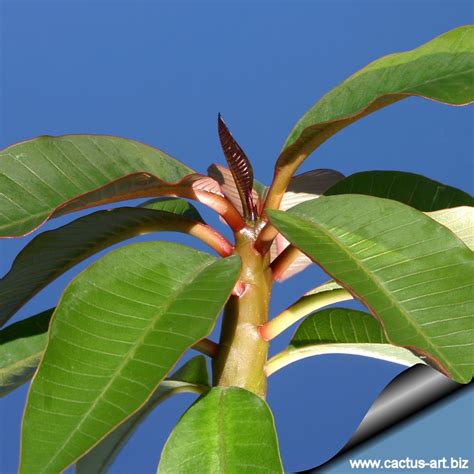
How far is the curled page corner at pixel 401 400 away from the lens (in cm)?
116

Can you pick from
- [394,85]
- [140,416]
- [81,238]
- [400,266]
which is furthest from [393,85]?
[140,416]

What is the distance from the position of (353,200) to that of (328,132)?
0.31 ft

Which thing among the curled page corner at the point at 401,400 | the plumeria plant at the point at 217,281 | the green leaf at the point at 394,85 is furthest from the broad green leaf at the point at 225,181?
the curled page corner at the point at 401,400

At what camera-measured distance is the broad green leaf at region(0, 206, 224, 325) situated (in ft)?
3.23

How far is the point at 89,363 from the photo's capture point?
0.71 metres

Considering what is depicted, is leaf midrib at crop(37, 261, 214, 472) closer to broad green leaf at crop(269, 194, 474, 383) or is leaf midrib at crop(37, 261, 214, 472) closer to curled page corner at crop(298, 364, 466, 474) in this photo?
broad green leaf at crop(269, 194, 474, 383)

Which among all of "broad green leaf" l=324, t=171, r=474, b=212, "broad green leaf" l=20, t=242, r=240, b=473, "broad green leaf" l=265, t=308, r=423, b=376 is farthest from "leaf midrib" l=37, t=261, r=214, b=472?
"broad green leaf" l=324, t=171, r=474, b=212

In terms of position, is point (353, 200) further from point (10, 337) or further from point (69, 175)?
point (10, 337)

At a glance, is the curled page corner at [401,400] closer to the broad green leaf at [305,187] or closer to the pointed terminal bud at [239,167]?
the broad green leaf at [305,187]

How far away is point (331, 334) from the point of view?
988 millimetres

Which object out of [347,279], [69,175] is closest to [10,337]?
[69,175]

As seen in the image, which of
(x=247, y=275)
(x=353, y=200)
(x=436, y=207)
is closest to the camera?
(x=353, y=200)

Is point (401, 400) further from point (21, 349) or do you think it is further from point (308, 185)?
point (21, 349)

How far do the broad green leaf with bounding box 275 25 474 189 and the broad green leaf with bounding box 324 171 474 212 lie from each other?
0.21 meters
